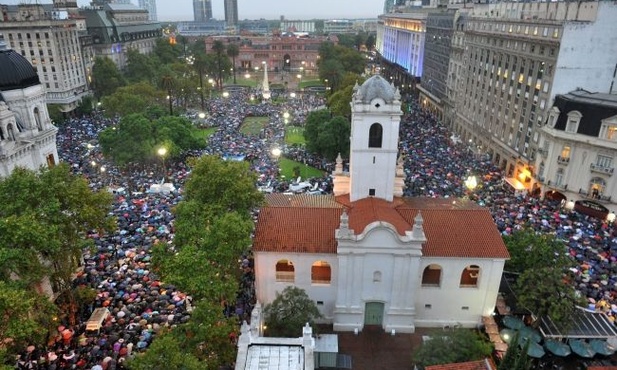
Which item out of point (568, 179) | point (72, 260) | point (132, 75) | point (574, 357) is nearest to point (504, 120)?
point (568, 179)

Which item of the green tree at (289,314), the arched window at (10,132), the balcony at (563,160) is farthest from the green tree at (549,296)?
the arched window at (10,132)

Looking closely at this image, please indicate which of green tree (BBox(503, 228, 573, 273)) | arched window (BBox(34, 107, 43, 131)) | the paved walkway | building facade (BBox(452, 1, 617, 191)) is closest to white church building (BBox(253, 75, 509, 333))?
the paved walkway

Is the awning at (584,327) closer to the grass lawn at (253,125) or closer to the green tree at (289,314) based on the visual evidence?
the green tree at (289,314)

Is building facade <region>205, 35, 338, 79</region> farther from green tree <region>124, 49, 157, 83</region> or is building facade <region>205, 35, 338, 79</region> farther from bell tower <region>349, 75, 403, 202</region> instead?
bell tower <region>349, 75, 403, 202</region>

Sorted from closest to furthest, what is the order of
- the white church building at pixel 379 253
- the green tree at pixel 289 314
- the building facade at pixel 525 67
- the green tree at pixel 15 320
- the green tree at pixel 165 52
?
the green tree at pixel 15 320 → the green tree at pixel 289 314 → the white church building at pixel 379 253 → the building facade at pixel 525 67 → the green tree at pixel 165 52

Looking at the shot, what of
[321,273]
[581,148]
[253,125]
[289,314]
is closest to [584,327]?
[321,273]

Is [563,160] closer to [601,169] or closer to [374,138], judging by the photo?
[601,169]

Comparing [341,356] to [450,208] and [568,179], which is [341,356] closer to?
[450,208]
